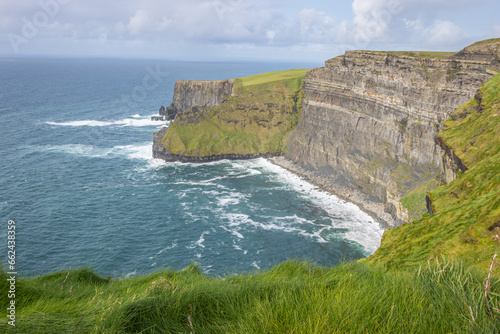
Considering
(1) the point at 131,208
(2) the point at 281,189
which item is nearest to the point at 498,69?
(2) the point at 281,189

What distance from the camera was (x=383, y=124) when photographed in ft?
254

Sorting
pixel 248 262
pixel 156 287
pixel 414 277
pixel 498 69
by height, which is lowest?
Result: pixel 248 262

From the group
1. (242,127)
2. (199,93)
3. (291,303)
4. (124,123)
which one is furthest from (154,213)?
(199,93)

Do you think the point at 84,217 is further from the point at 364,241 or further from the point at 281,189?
the point at 364,241

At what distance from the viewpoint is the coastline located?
2589 inches

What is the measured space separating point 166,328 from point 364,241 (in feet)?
188

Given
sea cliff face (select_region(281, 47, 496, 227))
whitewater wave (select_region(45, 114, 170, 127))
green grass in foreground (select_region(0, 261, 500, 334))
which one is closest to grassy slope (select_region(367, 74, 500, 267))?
green grass in foreground (select_region(0, 261, 500, 334))

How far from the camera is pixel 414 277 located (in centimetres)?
733

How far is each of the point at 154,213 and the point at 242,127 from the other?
53.3 meters

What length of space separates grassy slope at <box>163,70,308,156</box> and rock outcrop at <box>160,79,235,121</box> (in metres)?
22.7

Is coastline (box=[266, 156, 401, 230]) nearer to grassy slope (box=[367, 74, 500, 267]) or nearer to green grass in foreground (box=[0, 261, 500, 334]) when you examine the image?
grassy slope (box=[367, 74, 500, 267])

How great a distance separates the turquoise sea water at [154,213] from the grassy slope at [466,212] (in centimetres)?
2257

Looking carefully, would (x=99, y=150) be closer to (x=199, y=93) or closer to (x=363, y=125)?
(x=199, y=93)

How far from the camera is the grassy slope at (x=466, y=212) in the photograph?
16078 millimetres
